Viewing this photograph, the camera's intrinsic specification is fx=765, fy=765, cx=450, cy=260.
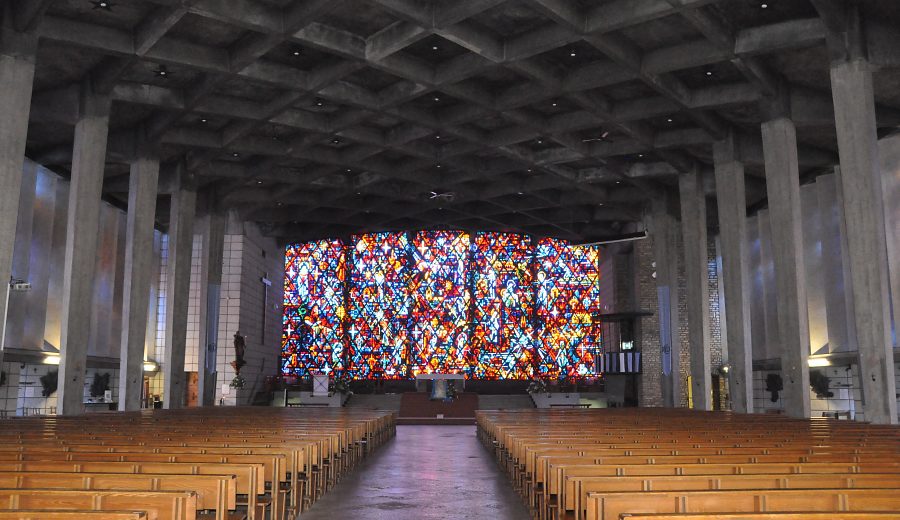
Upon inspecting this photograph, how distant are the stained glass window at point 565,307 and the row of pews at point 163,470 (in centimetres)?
2283

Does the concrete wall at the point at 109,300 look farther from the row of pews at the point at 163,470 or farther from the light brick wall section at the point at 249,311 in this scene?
the row of pews at the point at 163,470

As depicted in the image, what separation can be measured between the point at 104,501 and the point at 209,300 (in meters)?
22.1

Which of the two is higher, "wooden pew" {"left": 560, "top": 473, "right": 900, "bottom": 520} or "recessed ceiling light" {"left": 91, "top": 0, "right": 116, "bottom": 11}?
"recessed ceiling light" {"left": 91, "top": 0, "right": 116, "bottom": 11}

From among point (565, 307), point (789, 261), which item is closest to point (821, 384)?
point (789, 261)

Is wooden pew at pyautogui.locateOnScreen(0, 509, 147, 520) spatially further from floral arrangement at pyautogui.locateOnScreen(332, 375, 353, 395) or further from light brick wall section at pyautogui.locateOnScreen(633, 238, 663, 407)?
light brick wall section at pyautogui.locateOnScreen(633, 238, 663, 407)

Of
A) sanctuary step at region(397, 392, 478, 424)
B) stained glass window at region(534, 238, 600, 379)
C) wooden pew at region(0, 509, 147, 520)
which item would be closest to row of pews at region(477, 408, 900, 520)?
wooden pew at region(0, 509, 147, 520)

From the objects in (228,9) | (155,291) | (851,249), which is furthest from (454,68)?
(155,291)

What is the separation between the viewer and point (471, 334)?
33.4 m

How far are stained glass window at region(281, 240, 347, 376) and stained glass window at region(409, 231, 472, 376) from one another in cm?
326

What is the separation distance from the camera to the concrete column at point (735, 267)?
19.1 meters

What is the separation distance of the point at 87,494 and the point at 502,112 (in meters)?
16.8

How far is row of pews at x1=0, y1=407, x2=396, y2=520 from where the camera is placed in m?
3.93

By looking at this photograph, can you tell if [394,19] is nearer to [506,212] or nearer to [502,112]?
[502,112]

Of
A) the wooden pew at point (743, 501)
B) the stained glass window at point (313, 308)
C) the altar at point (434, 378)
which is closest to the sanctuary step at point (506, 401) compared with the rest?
the altar at point (434, 378)
